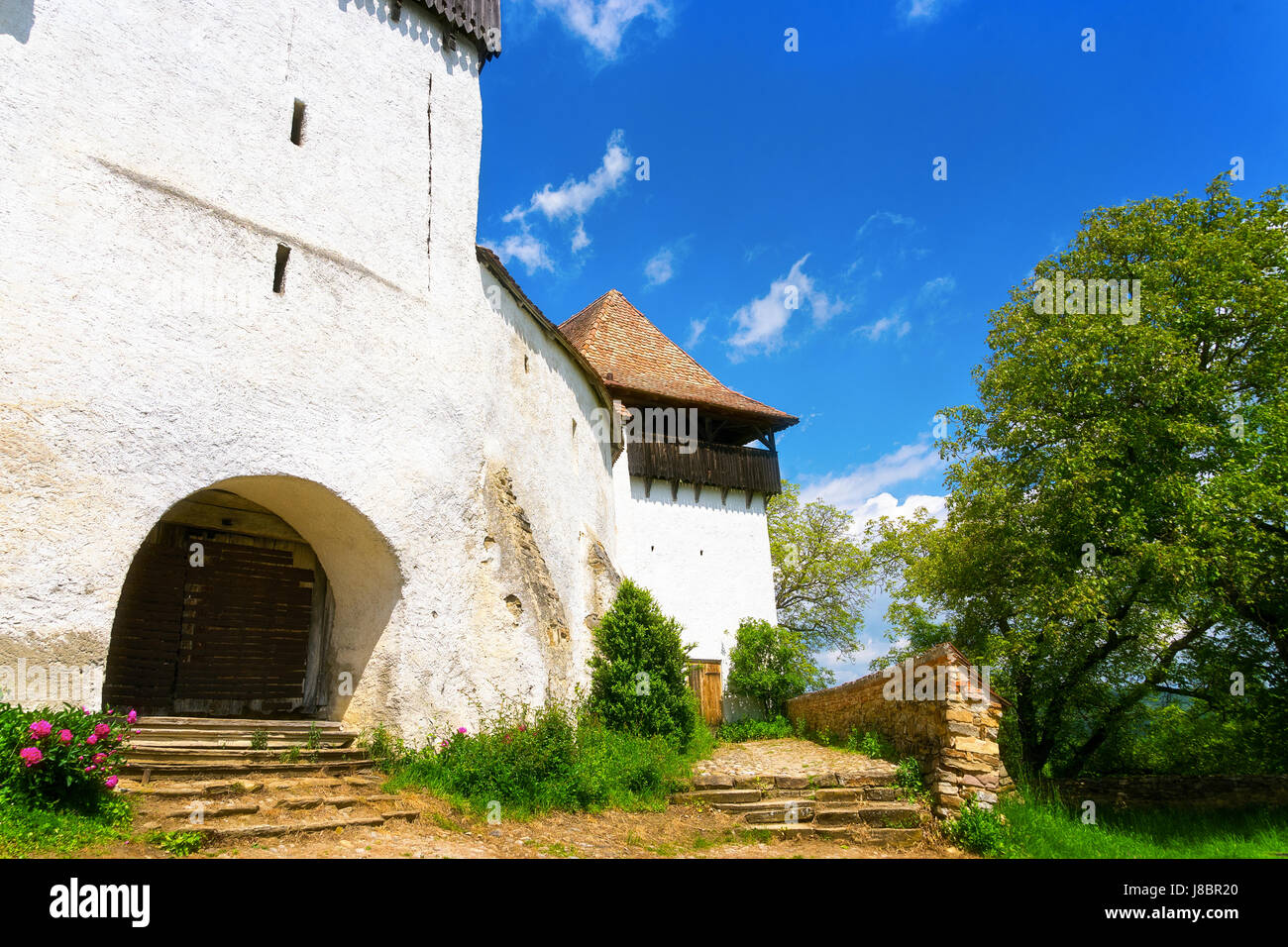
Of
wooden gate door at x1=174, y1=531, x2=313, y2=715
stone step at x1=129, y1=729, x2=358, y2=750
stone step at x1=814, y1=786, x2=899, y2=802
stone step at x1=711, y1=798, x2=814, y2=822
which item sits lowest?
stone step at x1=711, y1=798, x2=814, y2=822

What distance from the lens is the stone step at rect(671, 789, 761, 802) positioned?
943cm

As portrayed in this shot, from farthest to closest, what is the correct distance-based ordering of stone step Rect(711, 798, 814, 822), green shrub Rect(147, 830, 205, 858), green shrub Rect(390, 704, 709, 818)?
stone step Rect(711, 798, 814, 822)
green shrub Rect(390, 704, 709, 818)
green shrub Rect(147, 830, 205, 858)

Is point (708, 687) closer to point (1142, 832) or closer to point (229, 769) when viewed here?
point (1142, 832)

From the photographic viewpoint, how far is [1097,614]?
13.1 metres

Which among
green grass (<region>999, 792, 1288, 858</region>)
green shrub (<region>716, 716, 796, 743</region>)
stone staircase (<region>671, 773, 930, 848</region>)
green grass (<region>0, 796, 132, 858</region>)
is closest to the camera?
green grass (<region>0, 796, 132, 858</region>)

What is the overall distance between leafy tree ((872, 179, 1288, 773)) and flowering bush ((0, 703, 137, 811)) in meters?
13.0

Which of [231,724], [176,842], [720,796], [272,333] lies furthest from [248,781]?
[720,796]

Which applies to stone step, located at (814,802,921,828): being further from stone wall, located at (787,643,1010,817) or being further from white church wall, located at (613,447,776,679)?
white church wall, located at (613,447,776,679)

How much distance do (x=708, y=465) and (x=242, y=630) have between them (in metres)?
13.3

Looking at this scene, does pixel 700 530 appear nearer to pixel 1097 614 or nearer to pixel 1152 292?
pixel 1097 614

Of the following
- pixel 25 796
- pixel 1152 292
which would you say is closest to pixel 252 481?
pixel 25 796

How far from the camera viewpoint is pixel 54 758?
530cm

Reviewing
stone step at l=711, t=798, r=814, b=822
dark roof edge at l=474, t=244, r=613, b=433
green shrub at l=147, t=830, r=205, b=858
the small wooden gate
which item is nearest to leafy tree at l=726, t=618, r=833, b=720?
the small wooden gate

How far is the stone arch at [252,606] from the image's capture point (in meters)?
8.20
